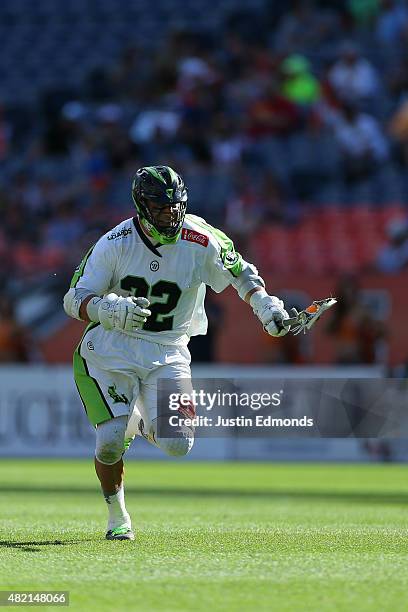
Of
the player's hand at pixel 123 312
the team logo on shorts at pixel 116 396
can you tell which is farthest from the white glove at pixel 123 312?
the team logo on shorts at pixel 116 396

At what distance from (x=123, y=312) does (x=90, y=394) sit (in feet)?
2.42

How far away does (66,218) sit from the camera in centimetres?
2238

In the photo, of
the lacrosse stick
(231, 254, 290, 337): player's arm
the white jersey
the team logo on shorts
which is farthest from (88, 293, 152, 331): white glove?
the lacrosse stick

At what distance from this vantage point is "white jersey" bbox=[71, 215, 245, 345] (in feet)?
26.1

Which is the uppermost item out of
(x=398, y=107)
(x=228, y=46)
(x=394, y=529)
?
(x=228, y=46)

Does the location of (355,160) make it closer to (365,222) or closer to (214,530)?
(365,222)

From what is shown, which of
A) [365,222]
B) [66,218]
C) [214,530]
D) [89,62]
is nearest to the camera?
[214,530]

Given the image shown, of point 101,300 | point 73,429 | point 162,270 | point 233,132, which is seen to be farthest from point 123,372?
point 233,132

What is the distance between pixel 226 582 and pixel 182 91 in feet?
60.3

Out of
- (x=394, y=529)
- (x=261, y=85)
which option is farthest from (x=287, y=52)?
(x=394, y=529)

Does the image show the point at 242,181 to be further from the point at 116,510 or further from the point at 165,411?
the point at 116,510

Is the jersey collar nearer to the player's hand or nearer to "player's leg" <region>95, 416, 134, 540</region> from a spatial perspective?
the player's hand

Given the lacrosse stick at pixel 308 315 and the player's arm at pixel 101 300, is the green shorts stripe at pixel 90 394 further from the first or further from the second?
the lacrosse stick at pixel 308 315

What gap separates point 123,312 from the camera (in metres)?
7.41
